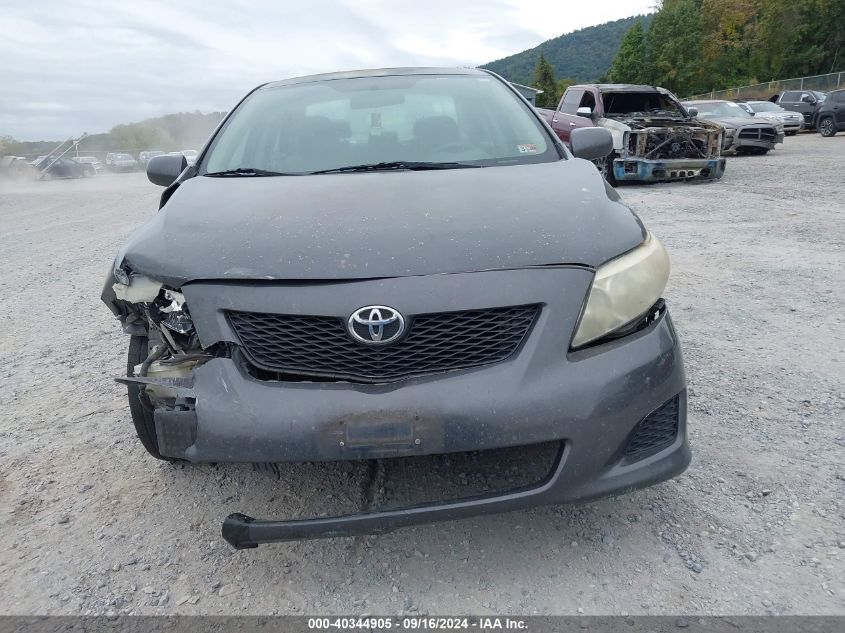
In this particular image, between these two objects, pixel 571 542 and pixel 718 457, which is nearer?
pixel 571 542

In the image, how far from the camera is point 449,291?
1731 millimetres

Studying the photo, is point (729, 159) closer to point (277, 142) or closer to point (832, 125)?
point (832, 125)

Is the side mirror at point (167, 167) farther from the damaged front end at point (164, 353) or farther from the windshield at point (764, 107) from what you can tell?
the windshield at point (764, 107)

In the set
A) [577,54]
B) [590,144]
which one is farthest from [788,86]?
[577,54]

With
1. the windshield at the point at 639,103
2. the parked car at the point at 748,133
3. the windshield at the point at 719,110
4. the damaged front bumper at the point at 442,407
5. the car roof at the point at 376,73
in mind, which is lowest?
the parked car at the point at 748,133

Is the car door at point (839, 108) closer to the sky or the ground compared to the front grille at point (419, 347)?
closer to the ground

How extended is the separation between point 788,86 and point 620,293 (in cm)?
4953

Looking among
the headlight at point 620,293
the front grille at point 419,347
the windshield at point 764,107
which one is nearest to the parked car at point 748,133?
the windshield at point 764,107

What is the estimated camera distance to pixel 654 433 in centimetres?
186

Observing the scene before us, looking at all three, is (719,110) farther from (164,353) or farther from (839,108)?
(164,353)

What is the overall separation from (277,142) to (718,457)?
87.6 inches

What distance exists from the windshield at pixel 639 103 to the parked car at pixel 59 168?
71.5 feet

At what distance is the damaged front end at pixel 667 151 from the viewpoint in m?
10.4

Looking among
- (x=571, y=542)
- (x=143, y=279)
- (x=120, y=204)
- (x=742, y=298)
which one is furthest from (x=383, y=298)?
(x=120, y=204)
